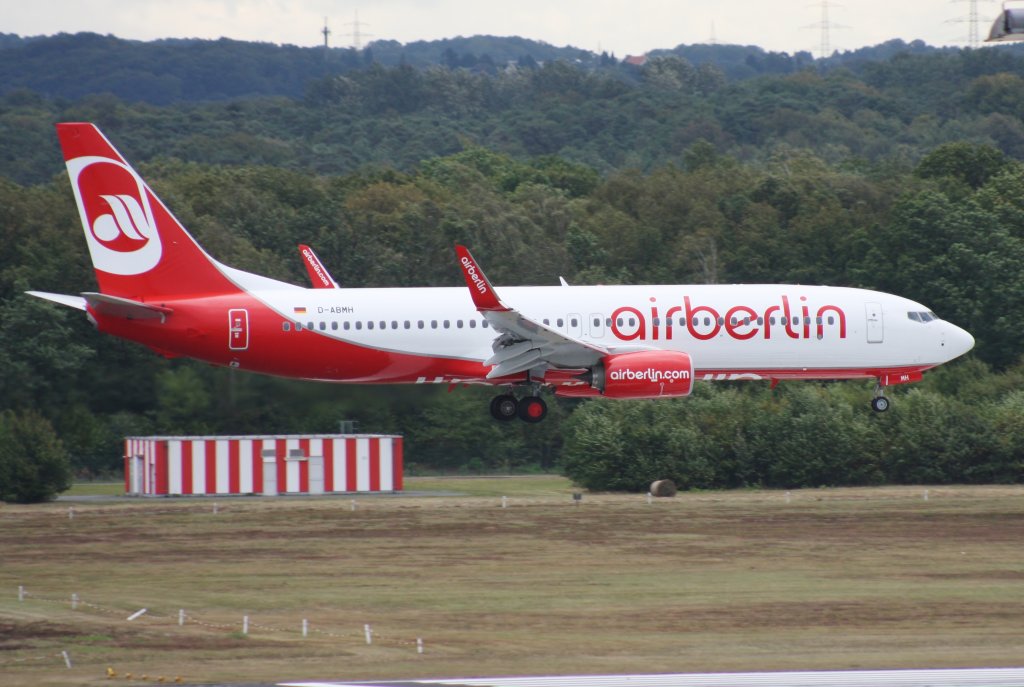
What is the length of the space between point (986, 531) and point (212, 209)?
190 feet

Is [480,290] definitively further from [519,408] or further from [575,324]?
[519,408]

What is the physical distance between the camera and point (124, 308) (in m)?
44.8

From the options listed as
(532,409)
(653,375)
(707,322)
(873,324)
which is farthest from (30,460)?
(873,324)

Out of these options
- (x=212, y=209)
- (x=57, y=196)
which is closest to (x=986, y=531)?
(x=57, y=196)

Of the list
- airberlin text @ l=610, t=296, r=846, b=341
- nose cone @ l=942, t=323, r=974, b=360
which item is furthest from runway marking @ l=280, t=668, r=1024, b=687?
nose cone @ l=942, t=323, r=974, b=360

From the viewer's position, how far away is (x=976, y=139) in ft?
600

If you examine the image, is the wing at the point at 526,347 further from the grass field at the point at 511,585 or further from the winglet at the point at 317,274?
the winglet at the point at 317,274

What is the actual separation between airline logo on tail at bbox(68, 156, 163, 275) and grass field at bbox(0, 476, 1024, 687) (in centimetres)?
765

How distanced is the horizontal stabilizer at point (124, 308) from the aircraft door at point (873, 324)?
2045 centimetres

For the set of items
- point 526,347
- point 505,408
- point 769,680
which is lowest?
point 769,680

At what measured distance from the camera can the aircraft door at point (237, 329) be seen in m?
45.9

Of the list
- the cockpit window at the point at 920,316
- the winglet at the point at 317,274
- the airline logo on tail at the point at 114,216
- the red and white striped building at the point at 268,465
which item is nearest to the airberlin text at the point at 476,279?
the winglet at the point at 317,274

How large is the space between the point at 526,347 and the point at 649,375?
3621mm

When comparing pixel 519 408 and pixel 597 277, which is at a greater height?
pixel 597 277
